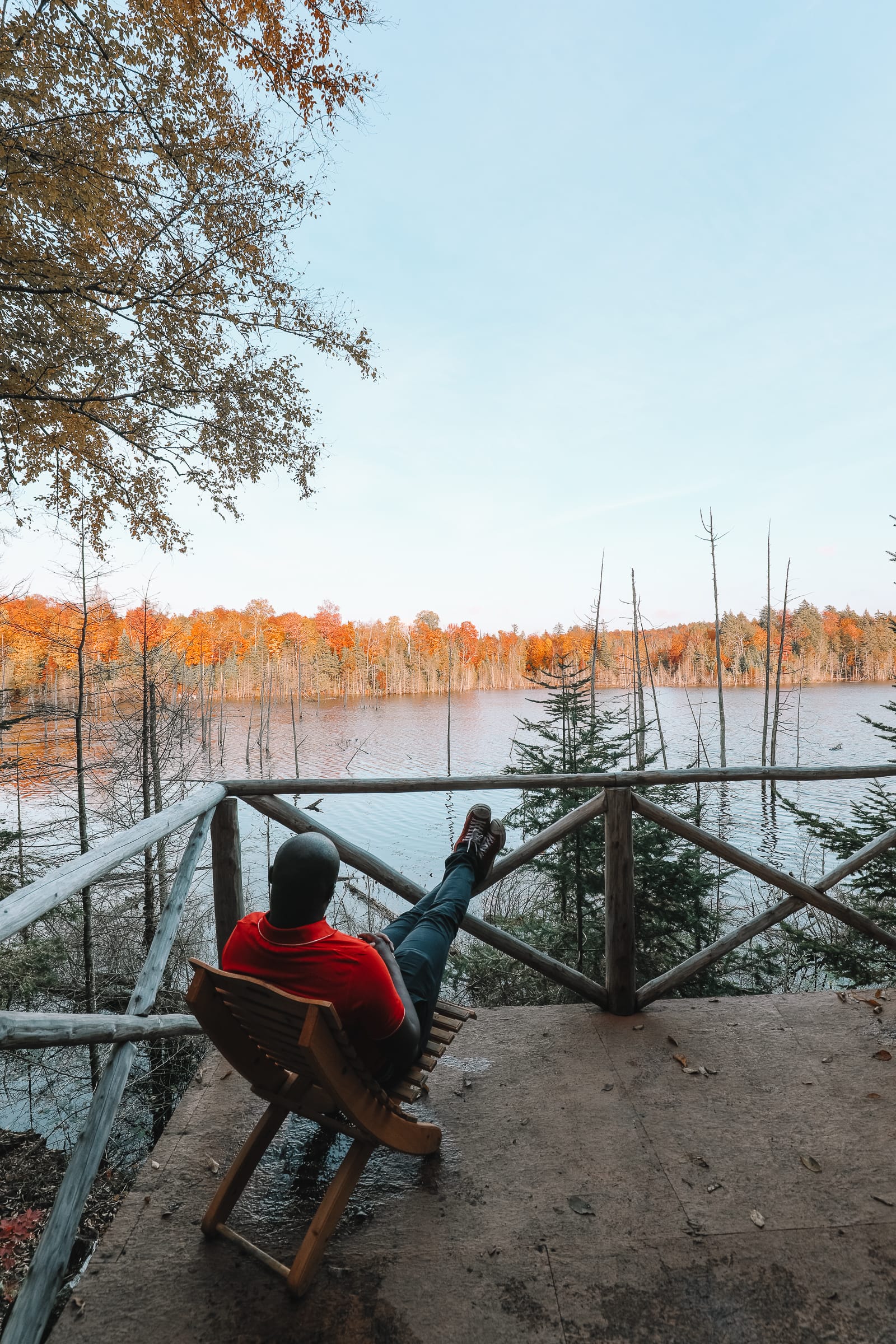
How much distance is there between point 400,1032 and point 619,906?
1725 millimetres

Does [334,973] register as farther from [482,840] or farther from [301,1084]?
[482,840]

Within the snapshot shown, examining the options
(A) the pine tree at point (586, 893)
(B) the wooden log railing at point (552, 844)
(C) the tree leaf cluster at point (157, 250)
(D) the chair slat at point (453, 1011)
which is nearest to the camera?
(D) the chair slat at point (453, 1011)

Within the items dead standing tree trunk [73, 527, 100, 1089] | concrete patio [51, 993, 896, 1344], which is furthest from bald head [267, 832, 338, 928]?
dead standing tree trunk [73, 527, 100, 1089]

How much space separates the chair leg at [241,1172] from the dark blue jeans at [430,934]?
497 mm

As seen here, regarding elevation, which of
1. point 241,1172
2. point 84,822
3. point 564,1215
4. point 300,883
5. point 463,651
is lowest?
point 84,822

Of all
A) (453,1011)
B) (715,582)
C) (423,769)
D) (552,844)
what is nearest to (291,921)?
(453,1011)

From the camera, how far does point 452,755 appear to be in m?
28.0

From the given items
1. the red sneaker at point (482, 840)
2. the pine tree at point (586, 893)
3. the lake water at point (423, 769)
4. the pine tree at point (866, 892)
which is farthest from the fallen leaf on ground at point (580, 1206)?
the lake water at point (423, 769)

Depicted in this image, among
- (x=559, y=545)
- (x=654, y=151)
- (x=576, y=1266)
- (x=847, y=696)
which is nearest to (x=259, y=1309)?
(x=576, y=1266)

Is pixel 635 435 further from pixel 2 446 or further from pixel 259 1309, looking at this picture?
pixel 259 1309

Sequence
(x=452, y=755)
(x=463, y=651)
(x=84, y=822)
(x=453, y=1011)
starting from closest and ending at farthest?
(x=453, y=1011) → (x=84, y=822) → (x=452, y=755) → (x=463, y=651)

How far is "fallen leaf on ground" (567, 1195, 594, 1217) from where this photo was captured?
6.11 ft

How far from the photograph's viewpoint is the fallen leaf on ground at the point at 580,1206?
6.11 ft

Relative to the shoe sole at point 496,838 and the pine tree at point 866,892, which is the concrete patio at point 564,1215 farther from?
→ the pine tree at point 866,892
